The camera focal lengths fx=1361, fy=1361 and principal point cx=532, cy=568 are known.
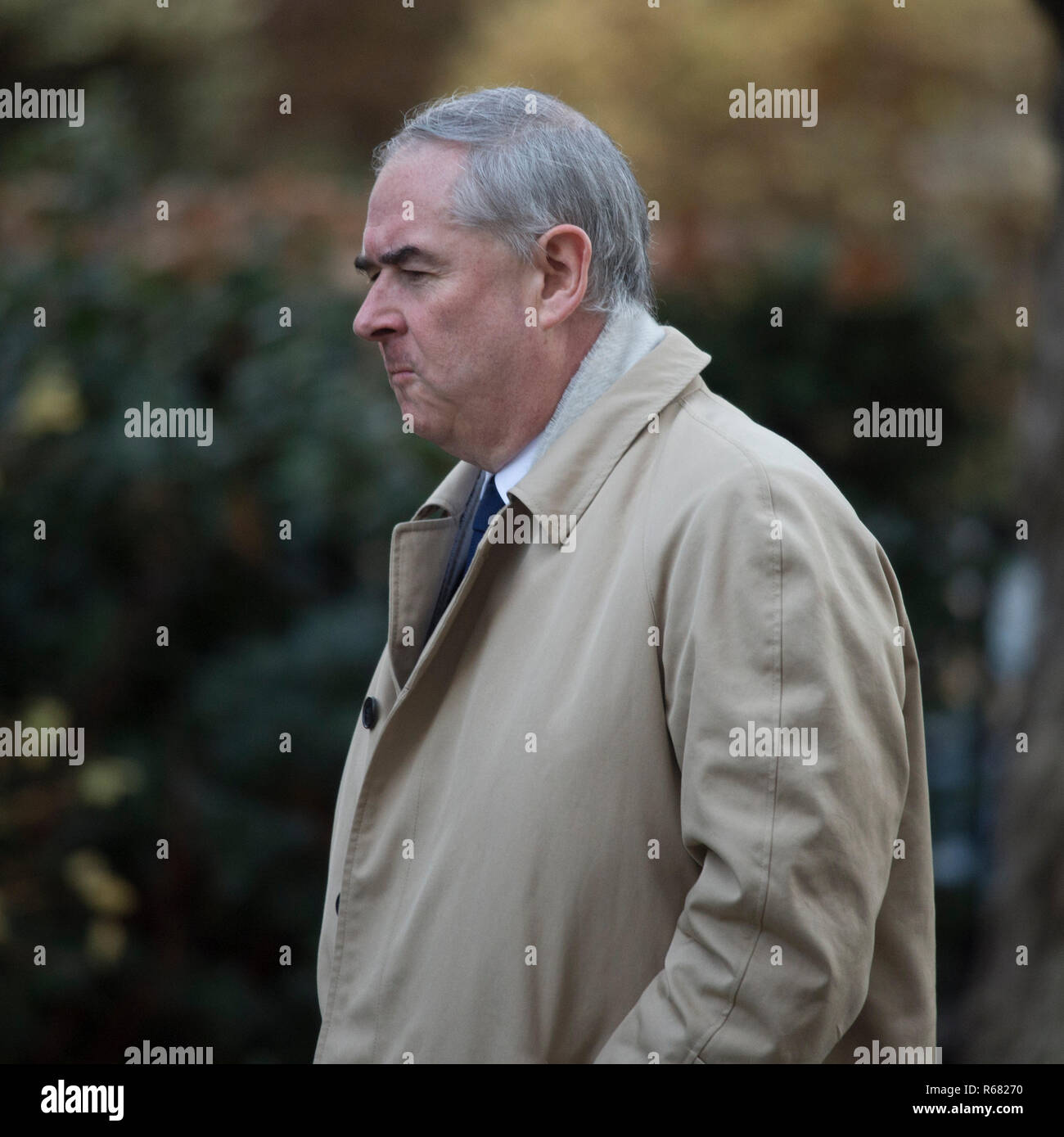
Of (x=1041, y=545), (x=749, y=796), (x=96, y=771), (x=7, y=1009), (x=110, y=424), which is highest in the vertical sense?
(x=110, y=424)

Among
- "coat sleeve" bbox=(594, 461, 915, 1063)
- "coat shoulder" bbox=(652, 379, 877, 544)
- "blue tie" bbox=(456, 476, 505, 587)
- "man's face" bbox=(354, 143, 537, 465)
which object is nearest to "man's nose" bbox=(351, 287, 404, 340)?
"man's face" bbox=(354, 143, 537, 465)

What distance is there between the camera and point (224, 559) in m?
4.45

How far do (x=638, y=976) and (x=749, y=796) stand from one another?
30cm

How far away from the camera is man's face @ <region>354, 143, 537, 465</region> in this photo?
1957mm

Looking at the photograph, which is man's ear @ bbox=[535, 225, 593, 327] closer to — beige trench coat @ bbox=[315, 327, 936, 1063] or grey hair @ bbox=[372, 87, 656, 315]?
grey hair @ bbox=[372, 87, 656, 315]

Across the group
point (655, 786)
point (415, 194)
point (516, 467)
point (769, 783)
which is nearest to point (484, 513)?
point (516, 467)

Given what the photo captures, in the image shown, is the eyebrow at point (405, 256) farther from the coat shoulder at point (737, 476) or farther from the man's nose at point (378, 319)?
the coat shoulder at point (737, 476)

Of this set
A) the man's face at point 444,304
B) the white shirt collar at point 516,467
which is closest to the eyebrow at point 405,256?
the man's face at point 444,304

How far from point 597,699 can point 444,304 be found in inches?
25.4

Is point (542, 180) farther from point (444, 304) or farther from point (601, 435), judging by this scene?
point (601, 435)

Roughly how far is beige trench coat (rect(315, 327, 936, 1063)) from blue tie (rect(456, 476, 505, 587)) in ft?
0.77

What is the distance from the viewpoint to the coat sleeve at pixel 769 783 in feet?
5.19
